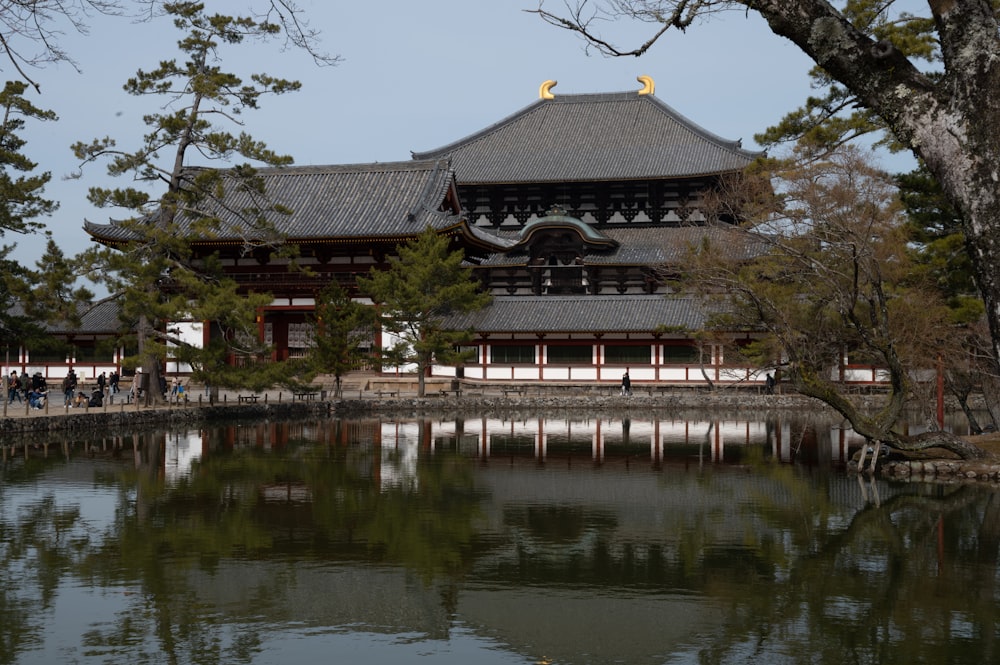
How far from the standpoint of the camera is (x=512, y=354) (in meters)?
48.6

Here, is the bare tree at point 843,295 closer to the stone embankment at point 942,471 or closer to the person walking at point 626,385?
the stone embankment at point 942,471

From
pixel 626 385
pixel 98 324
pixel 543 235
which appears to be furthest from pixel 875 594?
pixel 98 324

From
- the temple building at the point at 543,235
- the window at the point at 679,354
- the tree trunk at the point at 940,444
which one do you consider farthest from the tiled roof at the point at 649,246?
the tree trunk at the point at 940,444

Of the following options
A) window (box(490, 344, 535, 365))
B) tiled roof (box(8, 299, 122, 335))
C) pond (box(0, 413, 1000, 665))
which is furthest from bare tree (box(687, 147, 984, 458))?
tiled roof (box(8, 299, 122, 335))

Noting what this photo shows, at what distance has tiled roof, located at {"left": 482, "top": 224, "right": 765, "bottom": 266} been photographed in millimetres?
49438

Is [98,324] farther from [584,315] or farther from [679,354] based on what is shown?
[679,354]

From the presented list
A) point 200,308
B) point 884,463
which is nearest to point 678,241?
point 200,308

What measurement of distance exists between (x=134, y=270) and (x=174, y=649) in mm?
25073

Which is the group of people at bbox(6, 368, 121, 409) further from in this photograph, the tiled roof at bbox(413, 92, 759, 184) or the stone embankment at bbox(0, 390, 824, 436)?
the tiled roof at bbox(413, 92, 759, 184)

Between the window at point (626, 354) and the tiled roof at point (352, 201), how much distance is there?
999 cm

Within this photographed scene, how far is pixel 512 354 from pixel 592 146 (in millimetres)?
17308

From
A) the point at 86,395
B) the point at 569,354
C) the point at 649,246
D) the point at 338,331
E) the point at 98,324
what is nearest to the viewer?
the point at 86,395

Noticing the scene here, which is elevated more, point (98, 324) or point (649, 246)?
point (649, 246)

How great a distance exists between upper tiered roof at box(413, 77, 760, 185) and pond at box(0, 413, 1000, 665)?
34.6 m
